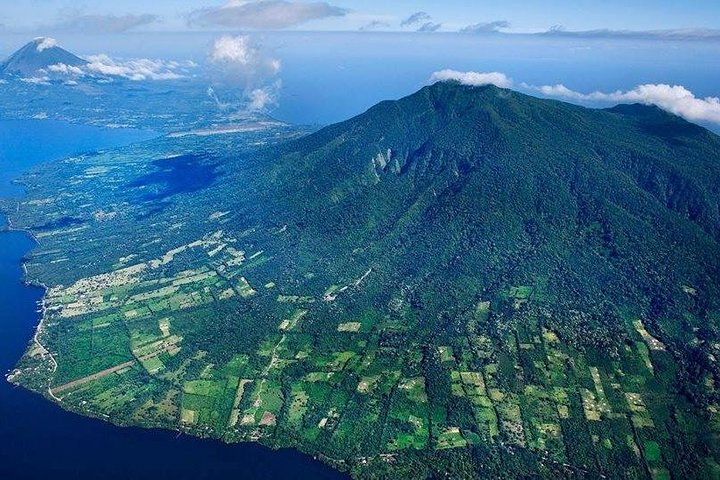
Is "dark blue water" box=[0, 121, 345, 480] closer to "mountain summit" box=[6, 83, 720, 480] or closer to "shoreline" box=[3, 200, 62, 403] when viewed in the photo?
"mountain summit" box=[6, 83, 720, 480]

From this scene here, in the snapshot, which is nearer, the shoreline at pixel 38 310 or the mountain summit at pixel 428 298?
the mountain summit at pixel 428 298

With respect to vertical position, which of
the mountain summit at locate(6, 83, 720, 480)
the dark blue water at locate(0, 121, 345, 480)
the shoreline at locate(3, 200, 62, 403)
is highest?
the mountain summit at locate(6, 83, 720, 480)

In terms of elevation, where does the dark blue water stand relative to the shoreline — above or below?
above

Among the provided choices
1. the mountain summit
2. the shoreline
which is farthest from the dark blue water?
the shoreline

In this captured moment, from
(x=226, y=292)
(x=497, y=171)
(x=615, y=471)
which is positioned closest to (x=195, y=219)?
(x=226, y=292)

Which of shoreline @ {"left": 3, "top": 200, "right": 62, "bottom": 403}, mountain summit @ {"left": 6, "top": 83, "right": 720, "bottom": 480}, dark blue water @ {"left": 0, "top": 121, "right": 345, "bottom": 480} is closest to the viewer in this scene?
dark blue water @ {"left": 0, "top": 121, "right": 345, "bottom": 480}

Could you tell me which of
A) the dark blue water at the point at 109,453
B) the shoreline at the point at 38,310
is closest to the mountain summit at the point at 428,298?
the shoreline at the point at 38,310

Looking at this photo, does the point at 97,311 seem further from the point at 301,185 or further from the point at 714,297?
the point at 714,297

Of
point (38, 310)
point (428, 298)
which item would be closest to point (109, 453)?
point (38, 310)

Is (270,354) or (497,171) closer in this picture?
(270,354)

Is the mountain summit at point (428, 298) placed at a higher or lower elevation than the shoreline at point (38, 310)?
higher

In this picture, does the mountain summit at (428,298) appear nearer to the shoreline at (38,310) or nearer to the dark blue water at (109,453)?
the shoreline at (38,310)
